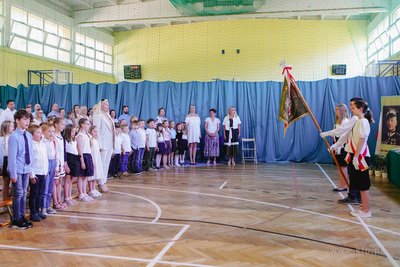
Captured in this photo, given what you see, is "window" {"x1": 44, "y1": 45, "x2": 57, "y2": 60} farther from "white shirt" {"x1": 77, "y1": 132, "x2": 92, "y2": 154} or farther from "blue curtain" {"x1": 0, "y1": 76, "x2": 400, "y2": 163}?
"white shirt" {"x1": 77, "y1": 132, "x2": 92, "y2": 154}

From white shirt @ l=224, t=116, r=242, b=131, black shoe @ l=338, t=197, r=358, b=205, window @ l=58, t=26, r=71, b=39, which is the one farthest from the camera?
window @ l=58, t=26, r=71, b=39

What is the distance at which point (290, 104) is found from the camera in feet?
16.2

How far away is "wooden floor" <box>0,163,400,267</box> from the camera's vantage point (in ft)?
8.54

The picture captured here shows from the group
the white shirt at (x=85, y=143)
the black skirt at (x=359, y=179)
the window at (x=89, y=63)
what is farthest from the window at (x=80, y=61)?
the black skirt at (x=359, y=179)

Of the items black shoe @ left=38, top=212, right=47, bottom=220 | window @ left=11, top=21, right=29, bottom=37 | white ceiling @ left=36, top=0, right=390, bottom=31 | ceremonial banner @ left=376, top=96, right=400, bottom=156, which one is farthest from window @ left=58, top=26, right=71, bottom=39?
ceremonial banner @ left=376, top=96, right=400, bottom=156

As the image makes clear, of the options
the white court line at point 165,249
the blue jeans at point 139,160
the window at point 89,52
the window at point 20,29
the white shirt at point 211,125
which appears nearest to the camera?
the white court line at point 165,249

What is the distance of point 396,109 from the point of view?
25.0 feet

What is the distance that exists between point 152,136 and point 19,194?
4.62 m

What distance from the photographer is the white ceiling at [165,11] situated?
1085cm

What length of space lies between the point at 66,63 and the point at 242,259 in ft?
48.9

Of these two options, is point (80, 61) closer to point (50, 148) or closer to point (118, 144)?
point (118, 144)

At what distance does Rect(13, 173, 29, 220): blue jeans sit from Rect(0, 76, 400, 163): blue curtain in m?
7.13

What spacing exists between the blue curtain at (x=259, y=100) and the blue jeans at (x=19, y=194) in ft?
23.4

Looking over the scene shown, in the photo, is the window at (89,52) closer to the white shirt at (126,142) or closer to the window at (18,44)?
the window at (18,44)
